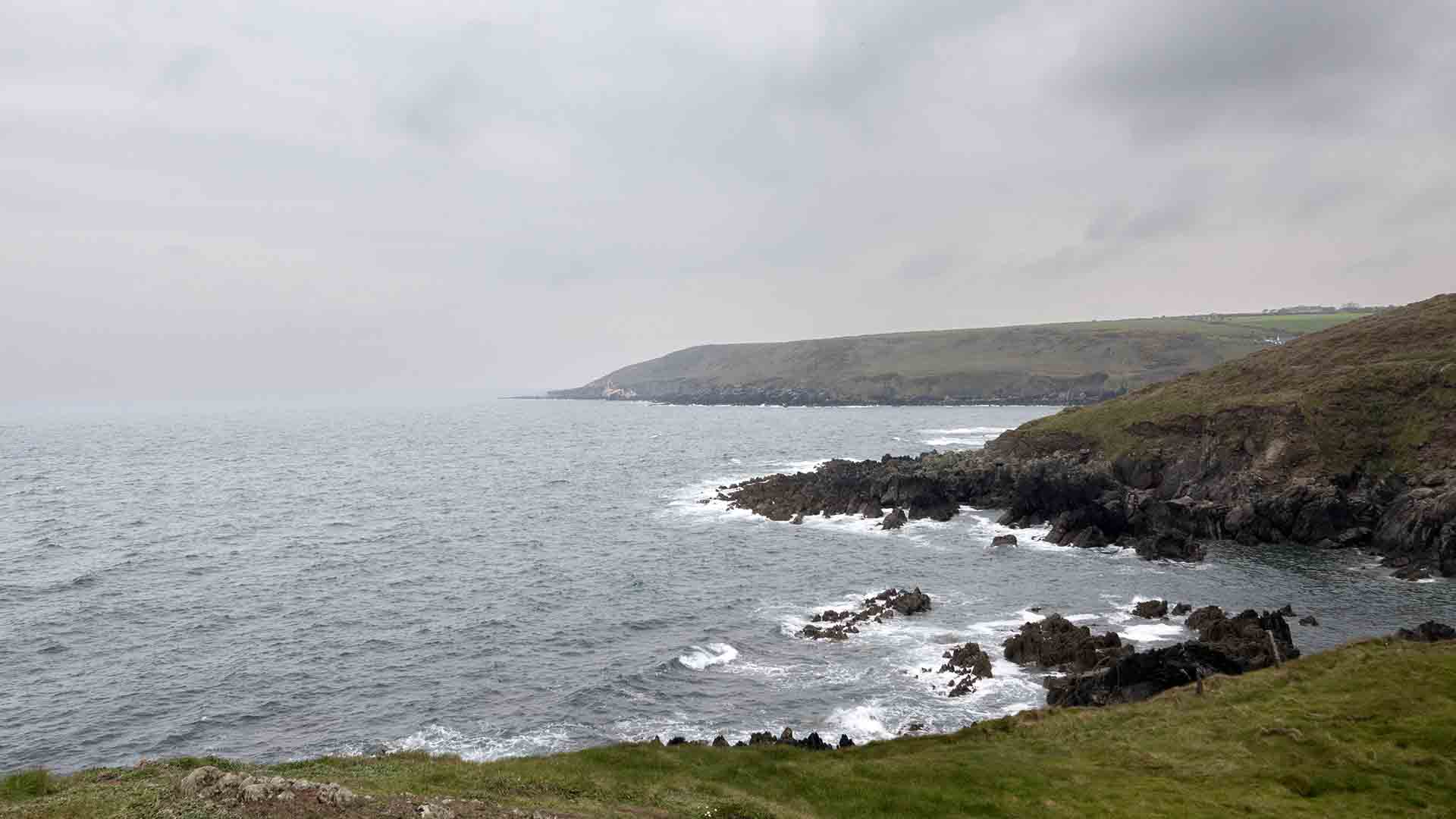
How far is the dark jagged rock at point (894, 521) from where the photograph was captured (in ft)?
259

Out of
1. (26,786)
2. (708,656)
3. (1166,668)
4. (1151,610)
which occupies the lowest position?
(708,656)

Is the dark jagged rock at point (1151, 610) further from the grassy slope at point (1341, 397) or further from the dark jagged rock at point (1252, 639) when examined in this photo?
the grassy slope at point (1341, 397)

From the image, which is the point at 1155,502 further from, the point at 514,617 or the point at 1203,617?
the point at 514,617

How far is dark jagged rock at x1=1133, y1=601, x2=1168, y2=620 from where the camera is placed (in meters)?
48.2

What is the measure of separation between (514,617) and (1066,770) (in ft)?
123

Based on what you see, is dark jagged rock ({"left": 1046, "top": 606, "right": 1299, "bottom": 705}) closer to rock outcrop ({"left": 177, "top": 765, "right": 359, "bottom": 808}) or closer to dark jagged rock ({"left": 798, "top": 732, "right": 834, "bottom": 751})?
dark jagged rock ({"left": 798, "top": 732, "right": 834, "bottom": 751})

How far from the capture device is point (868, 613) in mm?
50594

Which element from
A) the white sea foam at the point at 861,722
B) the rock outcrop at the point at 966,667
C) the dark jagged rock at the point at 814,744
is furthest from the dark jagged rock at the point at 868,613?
the dark jagged rock at the point at 814,744

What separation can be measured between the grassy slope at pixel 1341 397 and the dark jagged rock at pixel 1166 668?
4236 cm

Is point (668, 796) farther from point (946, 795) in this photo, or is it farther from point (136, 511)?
point (136, 511)

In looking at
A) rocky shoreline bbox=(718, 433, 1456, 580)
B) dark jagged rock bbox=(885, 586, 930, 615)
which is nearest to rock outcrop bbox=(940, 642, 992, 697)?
dark jagged rock bbox=(885, 586, 930, 615)

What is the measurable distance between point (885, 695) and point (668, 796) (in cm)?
1738

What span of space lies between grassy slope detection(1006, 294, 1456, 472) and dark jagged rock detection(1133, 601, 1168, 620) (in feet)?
111

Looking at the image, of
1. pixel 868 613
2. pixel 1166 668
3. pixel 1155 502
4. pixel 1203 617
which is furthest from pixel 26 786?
pixel 1155 502
